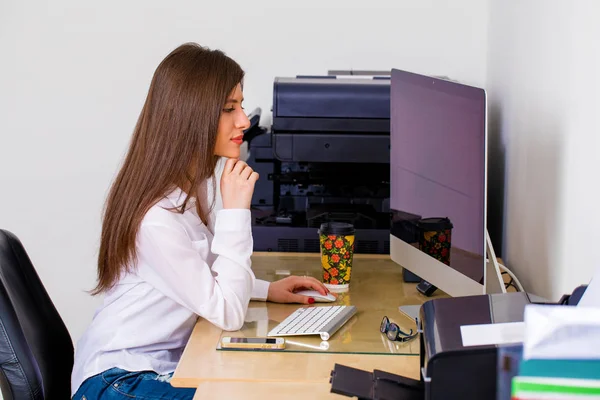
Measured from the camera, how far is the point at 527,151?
68.2 inches

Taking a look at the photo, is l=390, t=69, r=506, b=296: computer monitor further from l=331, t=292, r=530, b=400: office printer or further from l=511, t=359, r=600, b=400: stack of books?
l=511, t=359, r=600, b=400: stack of books

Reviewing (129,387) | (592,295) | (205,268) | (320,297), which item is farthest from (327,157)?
(592,295)

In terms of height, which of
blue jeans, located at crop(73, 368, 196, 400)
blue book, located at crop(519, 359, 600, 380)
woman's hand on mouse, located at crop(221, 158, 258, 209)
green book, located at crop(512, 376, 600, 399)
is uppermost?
woman's hand on mouse, located at crop(221, 158, 258, 209)

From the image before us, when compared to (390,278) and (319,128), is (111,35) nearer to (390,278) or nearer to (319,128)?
(319,128)

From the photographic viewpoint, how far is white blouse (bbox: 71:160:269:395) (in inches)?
58.3

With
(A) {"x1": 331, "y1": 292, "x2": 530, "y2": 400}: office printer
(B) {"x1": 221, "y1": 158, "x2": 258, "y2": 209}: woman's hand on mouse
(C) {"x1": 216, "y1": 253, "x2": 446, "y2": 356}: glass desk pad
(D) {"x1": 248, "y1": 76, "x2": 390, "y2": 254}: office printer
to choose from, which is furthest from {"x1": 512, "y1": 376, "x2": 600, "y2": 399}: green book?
(D) {"x1": 248, "y1": 76, "x2": 390, "y2": 254}: office printer

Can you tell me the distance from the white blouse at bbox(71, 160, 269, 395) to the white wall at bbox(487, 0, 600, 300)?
2.01 feet

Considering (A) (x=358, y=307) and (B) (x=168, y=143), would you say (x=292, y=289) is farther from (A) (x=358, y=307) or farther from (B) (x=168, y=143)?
(B) (x=168, y=143)

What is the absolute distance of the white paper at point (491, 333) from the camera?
0.82 meters

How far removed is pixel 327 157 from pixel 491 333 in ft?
4.34

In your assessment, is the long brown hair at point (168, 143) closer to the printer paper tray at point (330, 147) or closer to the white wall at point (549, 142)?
the printer paper tray at point (330, 147)

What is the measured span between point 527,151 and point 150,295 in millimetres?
890

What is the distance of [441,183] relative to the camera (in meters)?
1.53

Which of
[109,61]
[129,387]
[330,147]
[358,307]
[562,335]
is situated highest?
[109,61]
